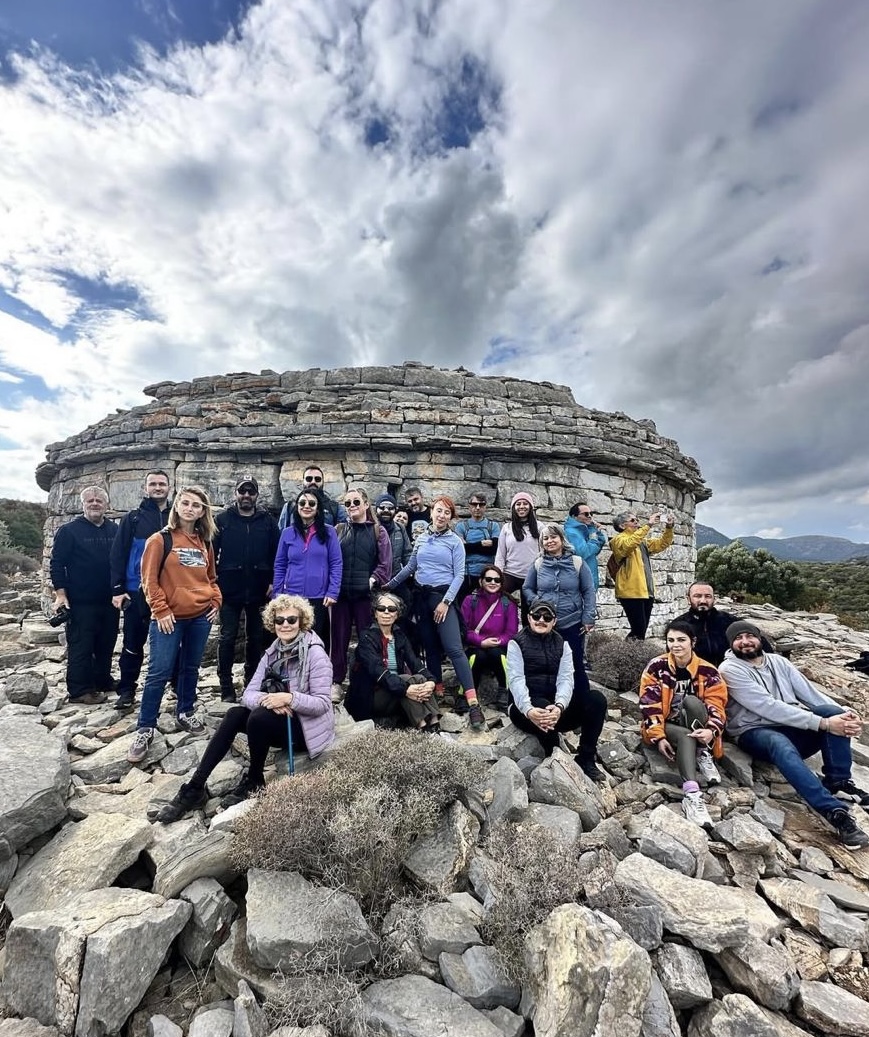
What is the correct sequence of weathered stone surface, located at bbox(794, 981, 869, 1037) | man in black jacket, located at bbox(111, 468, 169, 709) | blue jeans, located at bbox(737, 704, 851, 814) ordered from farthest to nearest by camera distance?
man in black jacket, located at bbox(111, 468, 169, 709) → blue jeans, located at bbox(737, 704, 851, 814) → weathered stone surface, located at bbox(794, 981, 869, 1037)

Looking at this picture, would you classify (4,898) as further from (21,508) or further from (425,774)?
(21,508)

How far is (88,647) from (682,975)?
6019 mm

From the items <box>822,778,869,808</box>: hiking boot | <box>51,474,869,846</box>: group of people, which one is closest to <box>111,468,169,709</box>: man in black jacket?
<box>51,474,869,846</box>: group of people

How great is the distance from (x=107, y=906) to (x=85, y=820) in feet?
3.21

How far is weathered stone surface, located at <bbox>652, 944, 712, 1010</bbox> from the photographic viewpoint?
7.88 ft

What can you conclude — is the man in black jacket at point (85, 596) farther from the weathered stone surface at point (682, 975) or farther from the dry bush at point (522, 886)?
the weathered stone surface at point (682, 975)

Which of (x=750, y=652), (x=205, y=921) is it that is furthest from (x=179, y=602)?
(x=750, y=652)

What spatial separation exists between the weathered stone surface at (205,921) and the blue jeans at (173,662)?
6.42 ft

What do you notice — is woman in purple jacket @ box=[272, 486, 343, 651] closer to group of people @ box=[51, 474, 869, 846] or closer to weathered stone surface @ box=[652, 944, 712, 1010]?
group of people @ box=[51, 474, 869, 846]

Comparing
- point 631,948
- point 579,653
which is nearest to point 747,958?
point 631,948

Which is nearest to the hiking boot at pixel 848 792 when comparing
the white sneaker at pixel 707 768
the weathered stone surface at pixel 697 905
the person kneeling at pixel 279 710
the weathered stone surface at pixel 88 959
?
the white sneaker at pixel 707 768

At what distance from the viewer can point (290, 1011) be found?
221cm

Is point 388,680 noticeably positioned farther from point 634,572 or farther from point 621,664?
point 634,572

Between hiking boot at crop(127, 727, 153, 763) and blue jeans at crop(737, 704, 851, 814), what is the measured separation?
5248 mm
